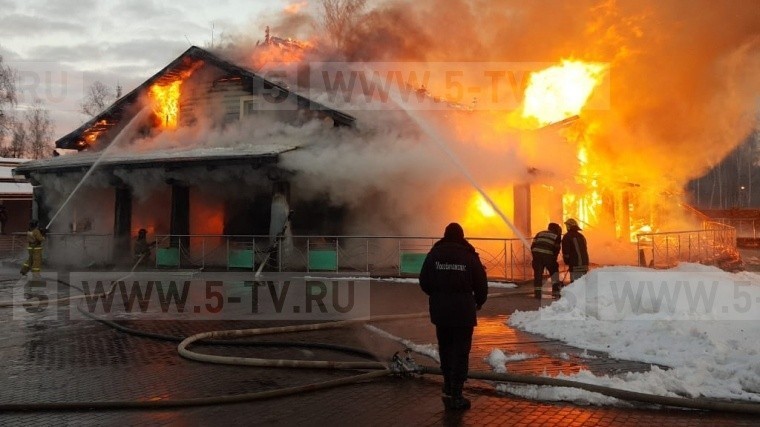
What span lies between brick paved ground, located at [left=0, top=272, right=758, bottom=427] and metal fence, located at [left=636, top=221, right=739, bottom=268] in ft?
41.3

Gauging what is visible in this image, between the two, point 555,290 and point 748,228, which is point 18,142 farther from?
point 748,228

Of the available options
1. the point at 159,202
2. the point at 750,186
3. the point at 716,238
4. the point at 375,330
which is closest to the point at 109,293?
the point at 375,330

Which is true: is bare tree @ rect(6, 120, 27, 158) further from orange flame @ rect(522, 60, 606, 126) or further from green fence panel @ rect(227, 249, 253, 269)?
orange flame @ rect(522, 60, 606, 126)

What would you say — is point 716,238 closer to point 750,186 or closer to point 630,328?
point 630,328

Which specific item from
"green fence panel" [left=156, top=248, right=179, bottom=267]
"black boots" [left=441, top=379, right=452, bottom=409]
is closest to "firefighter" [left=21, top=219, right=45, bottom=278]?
"green fence panel" [left=156, top=248, right=179, bottom=267]

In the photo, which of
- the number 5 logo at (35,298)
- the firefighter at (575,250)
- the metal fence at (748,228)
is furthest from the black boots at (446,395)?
the metal fence at (748,228)

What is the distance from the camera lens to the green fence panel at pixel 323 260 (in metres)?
18.3

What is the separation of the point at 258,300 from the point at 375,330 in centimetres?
454

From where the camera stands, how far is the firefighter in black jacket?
5266 millimetres

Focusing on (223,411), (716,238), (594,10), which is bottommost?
(223,411)

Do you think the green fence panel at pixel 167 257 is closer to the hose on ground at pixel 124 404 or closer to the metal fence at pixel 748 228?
the hose on ground at pixel 124 404

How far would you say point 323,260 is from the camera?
1842cm

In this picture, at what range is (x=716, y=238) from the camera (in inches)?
872

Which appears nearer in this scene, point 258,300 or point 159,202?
point 258,300
